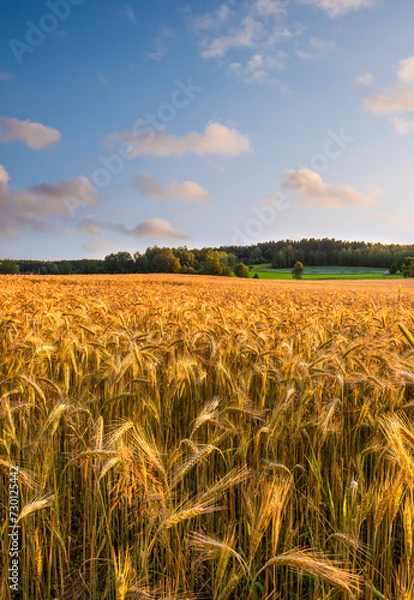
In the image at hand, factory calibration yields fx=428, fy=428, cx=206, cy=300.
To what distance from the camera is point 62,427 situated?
2607 mm

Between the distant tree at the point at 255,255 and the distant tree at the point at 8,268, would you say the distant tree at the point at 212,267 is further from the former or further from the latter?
the distant tree at the point at 255,255

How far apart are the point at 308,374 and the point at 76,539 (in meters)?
1.74

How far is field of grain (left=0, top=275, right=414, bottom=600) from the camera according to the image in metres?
1.64

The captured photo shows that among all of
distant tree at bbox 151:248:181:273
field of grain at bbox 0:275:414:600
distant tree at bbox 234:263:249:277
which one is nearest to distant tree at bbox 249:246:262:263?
distant tree at bbox 234:263:249:277

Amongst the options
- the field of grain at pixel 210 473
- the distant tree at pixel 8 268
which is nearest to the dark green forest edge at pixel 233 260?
the distant tree at pixel 8 268

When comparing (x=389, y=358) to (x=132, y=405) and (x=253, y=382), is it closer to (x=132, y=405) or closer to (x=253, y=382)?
(x=253, y=382)

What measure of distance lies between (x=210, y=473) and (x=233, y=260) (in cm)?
10674

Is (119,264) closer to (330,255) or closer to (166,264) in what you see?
(166,264)

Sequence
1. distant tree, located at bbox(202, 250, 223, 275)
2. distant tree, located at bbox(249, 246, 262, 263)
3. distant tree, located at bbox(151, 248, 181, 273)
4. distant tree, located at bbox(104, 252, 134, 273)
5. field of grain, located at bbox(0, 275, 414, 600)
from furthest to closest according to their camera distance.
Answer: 1. distant tree, located at bbox(249, 246, 262, 263)
2. distant tree, located at bbox(104, 252, 134, 273)
3. distant tree, located at bbox(151, 248, 181, 273)
4. distant tree, located at bbox(202, 250, 223, 275)
5. field of grain, located at bbox(0, 275, 414, 600)

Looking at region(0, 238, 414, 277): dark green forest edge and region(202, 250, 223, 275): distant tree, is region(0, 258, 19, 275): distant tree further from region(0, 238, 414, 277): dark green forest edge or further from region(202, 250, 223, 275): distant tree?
region(202, 250, 223, 275): distant tree

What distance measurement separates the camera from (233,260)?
108375 mm

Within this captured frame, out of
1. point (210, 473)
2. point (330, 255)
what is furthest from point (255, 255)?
point (210, 473)

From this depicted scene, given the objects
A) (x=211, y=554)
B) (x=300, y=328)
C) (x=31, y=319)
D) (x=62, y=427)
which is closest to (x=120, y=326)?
(x=31, y=319)

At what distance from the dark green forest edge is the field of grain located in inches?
3013
